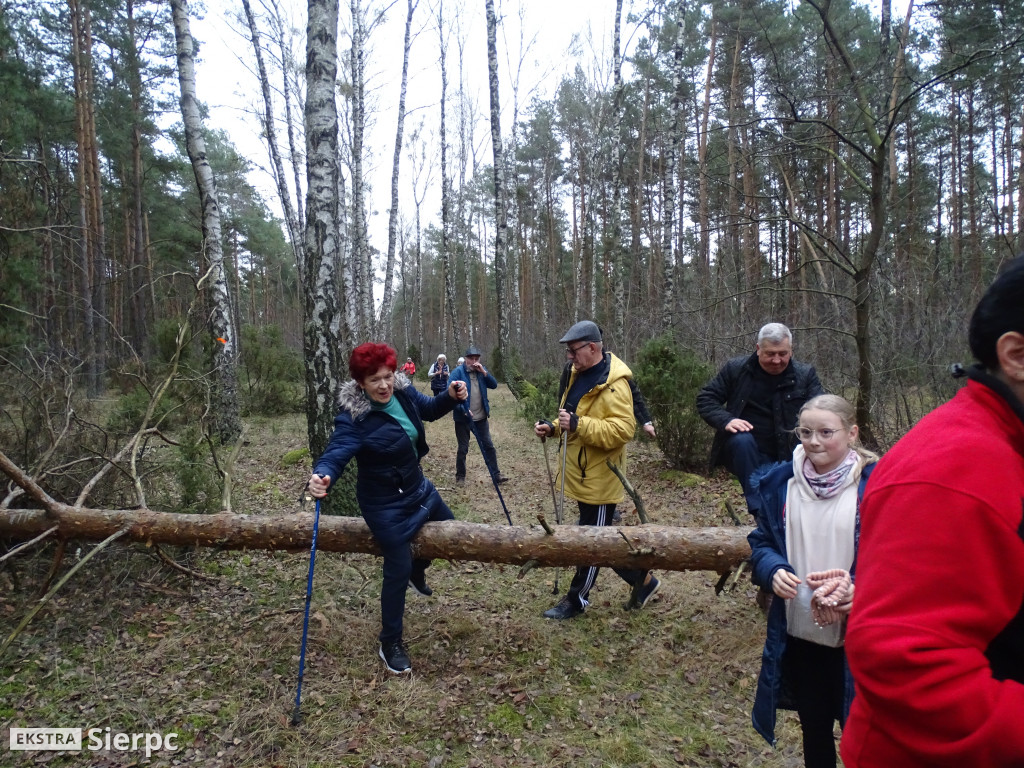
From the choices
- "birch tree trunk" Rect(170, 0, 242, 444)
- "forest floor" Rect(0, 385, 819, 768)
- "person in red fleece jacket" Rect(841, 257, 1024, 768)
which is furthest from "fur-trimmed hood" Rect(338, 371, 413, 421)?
"birch tree trunk" Rect(170, 0, 242, 444)

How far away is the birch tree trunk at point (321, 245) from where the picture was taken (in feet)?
18.3

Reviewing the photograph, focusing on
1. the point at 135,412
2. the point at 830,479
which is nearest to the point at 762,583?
the point at 830,479

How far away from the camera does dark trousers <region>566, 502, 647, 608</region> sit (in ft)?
13.2

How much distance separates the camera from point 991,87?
14.6 meters

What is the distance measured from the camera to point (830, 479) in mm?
2021

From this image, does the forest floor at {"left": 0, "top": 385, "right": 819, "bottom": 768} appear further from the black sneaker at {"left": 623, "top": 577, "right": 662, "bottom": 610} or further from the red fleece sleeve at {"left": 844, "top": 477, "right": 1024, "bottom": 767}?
the red fleece sleeve at {"left": 844, "top": 477, "right": 1024, "bottom": 767}

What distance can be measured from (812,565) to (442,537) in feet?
7.75

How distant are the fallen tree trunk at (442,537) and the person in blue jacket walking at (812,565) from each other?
1.47 metres

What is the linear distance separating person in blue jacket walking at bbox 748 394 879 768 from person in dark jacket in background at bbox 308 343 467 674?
215 cm

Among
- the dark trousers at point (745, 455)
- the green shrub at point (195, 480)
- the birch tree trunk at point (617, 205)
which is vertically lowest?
the green shrub at point (195, 480)

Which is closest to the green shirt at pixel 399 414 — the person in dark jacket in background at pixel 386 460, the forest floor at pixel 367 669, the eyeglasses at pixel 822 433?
the person in dark jacket in background at pixel 386 460

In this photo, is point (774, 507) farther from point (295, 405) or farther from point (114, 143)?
point (114, 143)

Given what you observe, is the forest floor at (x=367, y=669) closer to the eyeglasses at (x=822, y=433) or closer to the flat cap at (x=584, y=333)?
the eyeglasses at (x=822, y=433)

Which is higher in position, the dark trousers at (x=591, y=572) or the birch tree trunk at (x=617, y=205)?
the birch tree trunk at (x=617, y=205)
